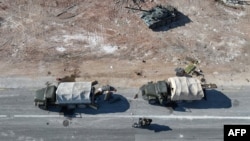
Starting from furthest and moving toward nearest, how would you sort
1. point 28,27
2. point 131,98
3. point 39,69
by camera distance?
point 28,27
point 39,69
point 131,98

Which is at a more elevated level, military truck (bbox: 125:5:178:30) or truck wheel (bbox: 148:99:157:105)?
military truck (bbox: 125:5:178:30)

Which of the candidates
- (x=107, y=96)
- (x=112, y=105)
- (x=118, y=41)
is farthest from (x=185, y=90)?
(x=118, y=41)

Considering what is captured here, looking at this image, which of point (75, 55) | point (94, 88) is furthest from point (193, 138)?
point (75, 55)

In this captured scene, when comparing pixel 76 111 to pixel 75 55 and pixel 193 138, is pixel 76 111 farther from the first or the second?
pixel 193 138

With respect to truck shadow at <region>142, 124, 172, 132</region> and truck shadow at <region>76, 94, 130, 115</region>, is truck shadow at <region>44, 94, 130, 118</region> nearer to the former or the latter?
truck shadow at <region>76, 94, 130, 115</region>

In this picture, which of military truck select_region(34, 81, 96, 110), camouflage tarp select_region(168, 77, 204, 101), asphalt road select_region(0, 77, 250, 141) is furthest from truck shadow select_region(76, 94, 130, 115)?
camouflage tarp select_region(168, 77, 204, 101)

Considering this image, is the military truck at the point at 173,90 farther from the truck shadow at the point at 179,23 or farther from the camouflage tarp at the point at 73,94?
the truck shadow at the point at 179,23
